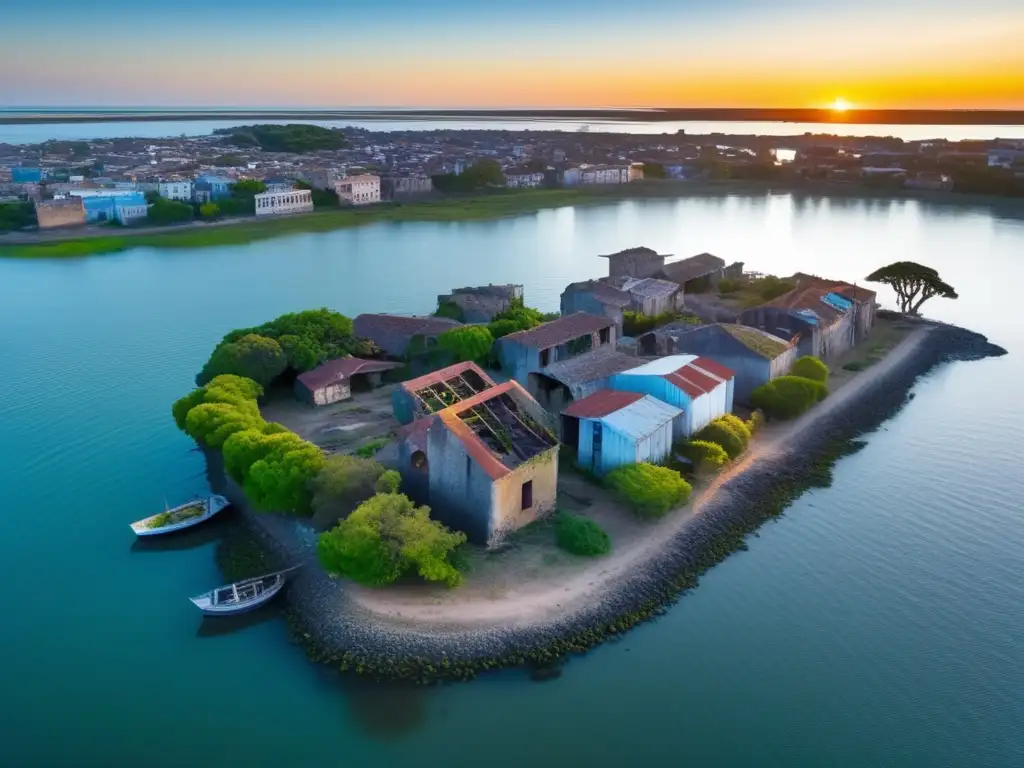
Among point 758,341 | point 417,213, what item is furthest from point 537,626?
point 417,213

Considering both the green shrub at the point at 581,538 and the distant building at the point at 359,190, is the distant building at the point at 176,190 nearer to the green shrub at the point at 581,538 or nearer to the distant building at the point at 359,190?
the distant building at the point at 359,190

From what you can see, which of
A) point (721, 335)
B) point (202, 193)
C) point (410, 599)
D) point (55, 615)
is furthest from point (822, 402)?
point (202, 193)

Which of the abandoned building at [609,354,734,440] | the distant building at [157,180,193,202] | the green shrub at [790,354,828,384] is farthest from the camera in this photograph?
the distant building at [157,180,193,202]

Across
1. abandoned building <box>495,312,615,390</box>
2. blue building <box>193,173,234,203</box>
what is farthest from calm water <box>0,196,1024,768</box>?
blue building <box>193,173,234,203</box>

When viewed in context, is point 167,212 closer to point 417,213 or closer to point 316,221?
point 316,221

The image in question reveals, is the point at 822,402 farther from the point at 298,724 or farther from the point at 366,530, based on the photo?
the point at 298,724

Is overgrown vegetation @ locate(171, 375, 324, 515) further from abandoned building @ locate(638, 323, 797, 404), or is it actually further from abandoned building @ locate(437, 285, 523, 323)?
abandoned building @ locate(638, 323, 797, 404)
